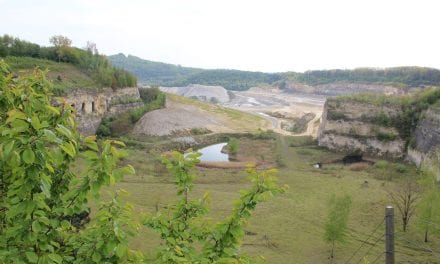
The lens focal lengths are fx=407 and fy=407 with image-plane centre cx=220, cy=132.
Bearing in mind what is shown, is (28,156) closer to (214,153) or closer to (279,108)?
(214,153)

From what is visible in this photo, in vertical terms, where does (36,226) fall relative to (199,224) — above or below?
above

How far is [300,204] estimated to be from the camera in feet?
119

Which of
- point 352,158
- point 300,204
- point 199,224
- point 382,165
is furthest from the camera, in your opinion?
point 352,158

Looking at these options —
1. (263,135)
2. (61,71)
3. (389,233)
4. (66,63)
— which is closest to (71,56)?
(66,63)

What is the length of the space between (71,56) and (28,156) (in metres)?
78.3

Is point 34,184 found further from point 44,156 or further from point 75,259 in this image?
point 75,259

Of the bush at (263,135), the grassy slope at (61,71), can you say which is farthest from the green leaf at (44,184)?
the bush at (263,135)

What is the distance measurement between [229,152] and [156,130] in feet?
49.5

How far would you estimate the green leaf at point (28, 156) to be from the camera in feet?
14.3

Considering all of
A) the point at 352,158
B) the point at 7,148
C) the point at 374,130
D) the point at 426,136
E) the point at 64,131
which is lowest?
the point at 352,158

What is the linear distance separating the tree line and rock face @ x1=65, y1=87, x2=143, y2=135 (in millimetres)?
1961

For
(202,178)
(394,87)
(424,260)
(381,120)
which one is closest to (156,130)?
(202,178)

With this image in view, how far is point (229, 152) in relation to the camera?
63.1 m

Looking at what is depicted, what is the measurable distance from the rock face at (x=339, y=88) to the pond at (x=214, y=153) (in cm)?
7494
